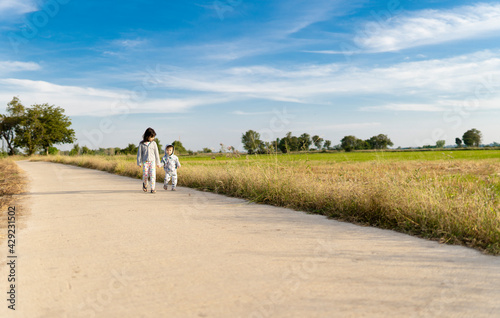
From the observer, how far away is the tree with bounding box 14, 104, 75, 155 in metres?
54.8

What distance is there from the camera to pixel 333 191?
6270 mm

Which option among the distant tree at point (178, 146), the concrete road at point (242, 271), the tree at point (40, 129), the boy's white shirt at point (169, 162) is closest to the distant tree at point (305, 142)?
the concrete road at point (242, 271)

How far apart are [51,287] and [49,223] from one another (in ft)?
10.3

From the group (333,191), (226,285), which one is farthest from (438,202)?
(226,285)

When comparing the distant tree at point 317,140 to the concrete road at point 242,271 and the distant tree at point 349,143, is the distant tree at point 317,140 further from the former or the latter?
the distant tree at point 349,143

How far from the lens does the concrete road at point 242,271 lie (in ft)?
8.52

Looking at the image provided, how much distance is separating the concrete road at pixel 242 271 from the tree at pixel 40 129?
57.6 meters

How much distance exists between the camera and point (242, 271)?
10.8ft

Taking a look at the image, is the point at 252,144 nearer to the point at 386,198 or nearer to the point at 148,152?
the point at 148,152

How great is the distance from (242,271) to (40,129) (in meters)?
61.6

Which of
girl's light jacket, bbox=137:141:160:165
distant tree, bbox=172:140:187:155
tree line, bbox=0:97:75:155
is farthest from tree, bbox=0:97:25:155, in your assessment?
girl's light jacket, bbox=137:141:160:165

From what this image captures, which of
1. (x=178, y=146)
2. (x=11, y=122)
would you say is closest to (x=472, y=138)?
(x=178, y=146)

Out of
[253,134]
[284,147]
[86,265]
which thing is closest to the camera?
[86,265]

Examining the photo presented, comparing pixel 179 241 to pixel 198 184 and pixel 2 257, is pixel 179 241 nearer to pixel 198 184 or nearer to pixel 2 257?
pixel 2 257
